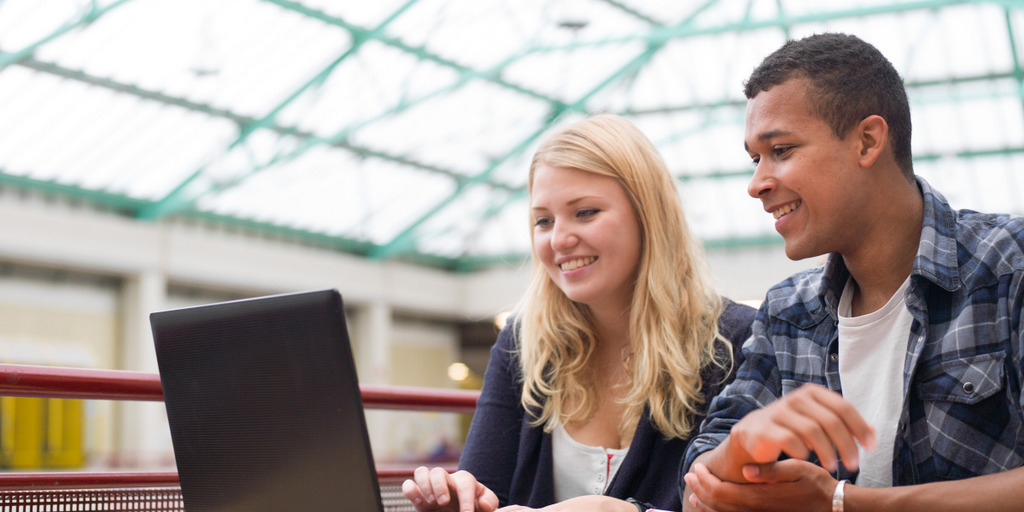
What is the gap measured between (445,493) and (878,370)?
72 centimetres

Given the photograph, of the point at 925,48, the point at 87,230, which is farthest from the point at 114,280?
the point at 925,48

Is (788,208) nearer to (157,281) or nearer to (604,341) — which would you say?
(604,341)

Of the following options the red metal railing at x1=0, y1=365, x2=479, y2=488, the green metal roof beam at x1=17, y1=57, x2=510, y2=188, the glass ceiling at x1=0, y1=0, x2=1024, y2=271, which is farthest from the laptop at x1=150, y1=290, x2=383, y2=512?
the green metal roof beam at x1=17, y1=57, x2=510, y2=188

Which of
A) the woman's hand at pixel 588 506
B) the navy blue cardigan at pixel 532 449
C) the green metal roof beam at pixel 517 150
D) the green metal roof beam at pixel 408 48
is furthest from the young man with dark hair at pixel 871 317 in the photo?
the green metal roof beam at pixel 517 150

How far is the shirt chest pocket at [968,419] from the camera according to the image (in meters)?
1.58

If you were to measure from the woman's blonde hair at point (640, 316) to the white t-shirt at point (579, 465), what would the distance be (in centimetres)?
5

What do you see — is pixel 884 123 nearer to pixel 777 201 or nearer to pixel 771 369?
pixel 777 201

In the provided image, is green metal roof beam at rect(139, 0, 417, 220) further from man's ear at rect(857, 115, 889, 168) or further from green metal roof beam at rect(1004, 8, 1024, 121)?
man's ear at rect(857, 115, 889, 168)

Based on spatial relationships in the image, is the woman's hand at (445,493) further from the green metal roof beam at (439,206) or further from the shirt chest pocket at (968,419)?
the green metal roof beam at (439,206)

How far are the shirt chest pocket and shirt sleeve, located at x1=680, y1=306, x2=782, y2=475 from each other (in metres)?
0.29

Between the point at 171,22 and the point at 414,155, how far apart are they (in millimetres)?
5979

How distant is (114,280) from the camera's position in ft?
50.1

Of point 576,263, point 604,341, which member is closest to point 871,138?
point 576,263

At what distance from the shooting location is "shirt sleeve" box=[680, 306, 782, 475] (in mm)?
1802
